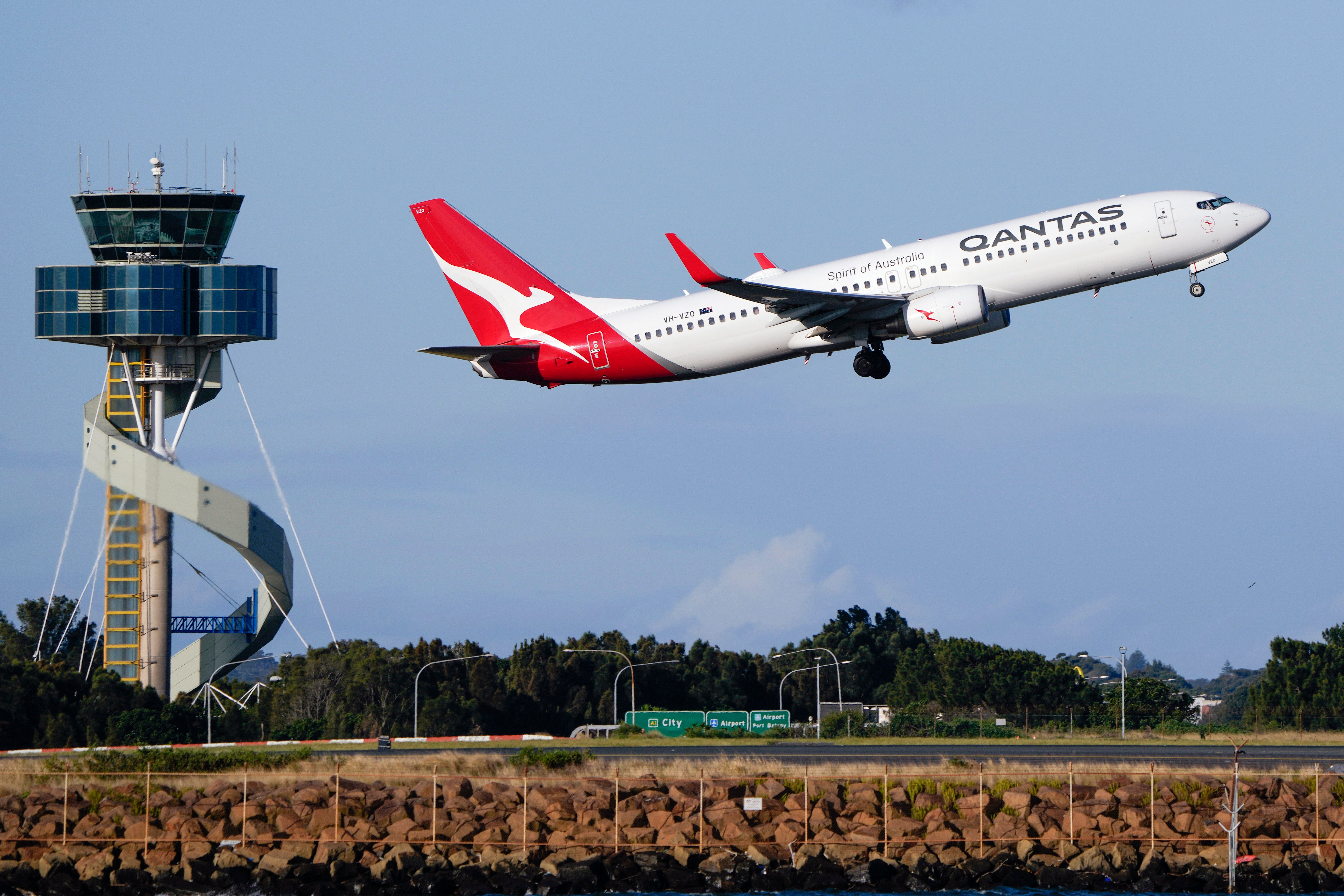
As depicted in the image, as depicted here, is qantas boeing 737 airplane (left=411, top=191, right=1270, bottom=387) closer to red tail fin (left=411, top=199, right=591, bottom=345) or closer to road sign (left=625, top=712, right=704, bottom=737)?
red tail fin (left=411, top=199, right=591, bottom=345)

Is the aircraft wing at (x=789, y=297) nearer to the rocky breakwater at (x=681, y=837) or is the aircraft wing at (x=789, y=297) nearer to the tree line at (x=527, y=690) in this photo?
the rocky breakwater at (x=681, y=837)

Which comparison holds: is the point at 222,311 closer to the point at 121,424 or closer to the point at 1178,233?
the point at 121,424

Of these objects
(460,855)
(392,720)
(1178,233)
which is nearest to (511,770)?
(460,855)

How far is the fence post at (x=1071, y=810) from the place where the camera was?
42844 millimetres

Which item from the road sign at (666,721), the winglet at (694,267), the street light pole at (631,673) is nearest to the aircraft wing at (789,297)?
the winglet at (694,267)

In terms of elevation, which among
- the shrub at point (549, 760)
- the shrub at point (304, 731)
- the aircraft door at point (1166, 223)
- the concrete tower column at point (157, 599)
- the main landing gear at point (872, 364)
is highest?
the aircraft door at point (1166, 223)

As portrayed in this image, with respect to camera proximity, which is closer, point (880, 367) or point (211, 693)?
point (880, 367)

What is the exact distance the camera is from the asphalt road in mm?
53875

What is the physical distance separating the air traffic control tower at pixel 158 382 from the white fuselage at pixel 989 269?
242 ft

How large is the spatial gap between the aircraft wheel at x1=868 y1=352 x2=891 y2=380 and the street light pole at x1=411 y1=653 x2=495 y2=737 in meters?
52.2

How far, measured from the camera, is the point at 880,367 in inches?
2173

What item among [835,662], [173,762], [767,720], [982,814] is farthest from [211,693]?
[982,814]

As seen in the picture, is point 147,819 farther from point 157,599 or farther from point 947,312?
point 157,599

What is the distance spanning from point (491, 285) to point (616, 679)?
53.0 m
